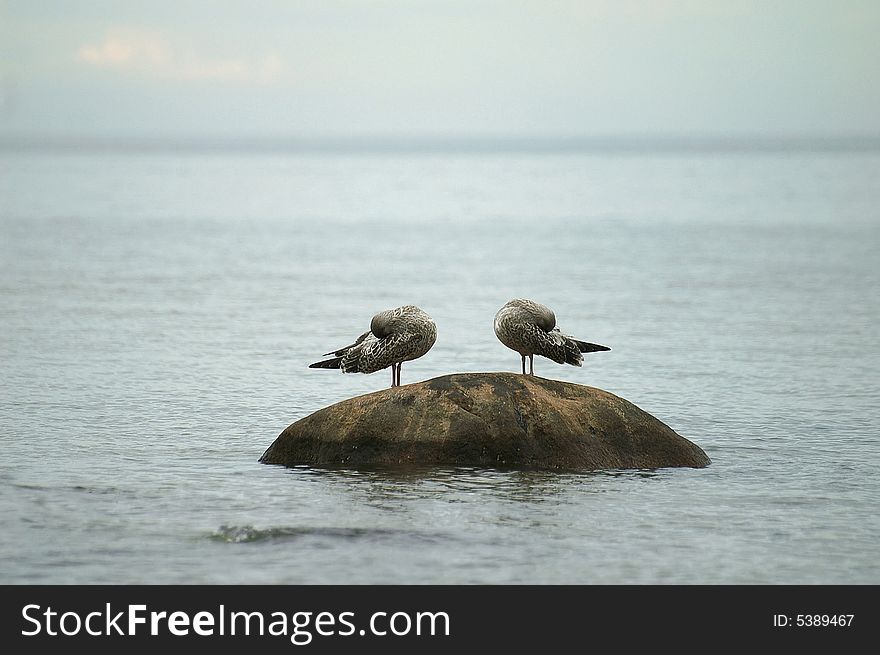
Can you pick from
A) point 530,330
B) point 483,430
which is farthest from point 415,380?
point 483,430

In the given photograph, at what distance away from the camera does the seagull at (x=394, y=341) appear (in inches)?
497

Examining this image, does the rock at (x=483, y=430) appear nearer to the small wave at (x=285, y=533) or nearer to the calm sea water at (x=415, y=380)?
the calm sea water at (x=415, y=380)

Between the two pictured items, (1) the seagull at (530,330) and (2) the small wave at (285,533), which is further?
(1) the seagull at (530,330)

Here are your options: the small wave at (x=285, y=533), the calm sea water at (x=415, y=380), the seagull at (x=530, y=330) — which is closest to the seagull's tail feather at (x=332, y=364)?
the calm sea water at (x=415, y=380)

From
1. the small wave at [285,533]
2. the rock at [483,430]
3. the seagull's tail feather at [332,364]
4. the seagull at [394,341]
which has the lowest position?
the small wave at [285,533]

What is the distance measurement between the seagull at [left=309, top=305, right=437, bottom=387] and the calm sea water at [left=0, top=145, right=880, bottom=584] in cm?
136

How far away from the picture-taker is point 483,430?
12.0m

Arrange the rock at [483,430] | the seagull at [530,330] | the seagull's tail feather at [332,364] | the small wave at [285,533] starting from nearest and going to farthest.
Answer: the small wave at [285,533], the rock at [483,430], the seagull at [530,330], the seagull's tail feather at [332,364]

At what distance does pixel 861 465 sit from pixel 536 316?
3336 millimetres

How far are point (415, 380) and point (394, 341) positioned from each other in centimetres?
469

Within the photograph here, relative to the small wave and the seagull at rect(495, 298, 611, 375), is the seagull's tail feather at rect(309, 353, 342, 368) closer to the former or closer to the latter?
the seagull at rect(495, 298, 611, 375)

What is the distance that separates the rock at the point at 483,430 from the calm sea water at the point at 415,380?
269 millimetres

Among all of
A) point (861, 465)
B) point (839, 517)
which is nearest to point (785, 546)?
point (839, 517)

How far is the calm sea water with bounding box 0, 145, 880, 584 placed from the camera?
9.79 m
